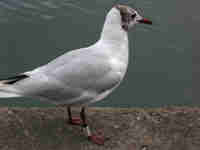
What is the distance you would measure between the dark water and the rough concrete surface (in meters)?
4.18

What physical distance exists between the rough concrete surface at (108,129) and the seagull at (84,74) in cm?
48

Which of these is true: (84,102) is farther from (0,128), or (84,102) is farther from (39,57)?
(39,57)

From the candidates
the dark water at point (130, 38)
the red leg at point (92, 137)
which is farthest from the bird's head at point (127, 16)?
the dark water at point (130, 38)

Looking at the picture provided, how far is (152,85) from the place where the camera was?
10312mm

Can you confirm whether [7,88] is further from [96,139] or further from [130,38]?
[130,38]

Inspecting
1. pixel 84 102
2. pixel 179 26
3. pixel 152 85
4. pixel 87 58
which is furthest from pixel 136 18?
pixel 179 26

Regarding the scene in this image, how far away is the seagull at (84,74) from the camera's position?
365 cm

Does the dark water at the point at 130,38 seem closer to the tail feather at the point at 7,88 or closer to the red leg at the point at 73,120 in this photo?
the red leg at the point at 73,120

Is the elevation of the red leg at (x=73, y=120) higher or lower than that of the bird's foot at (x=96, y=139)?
higher

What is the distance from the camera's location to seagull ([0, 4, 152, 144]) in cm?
365

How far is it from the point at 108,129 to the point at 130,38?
8.17 m

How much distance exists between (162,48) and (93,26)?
93.2 inches


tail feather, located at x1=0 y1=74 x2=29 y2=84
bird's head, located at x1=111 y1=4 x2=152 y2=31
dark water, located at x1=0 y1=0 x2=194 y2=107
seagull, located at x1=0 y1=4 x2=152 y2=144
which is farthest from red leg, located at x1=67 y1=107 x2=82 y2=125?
dark water, located at x1=0 y1=0 x2=194 y2=107

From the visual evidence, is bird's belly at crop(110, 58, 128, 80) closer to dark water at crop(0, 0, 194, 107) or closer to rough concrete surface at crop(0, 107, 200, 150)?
rough concrete surface at crop(0, 107, 200, 150)
